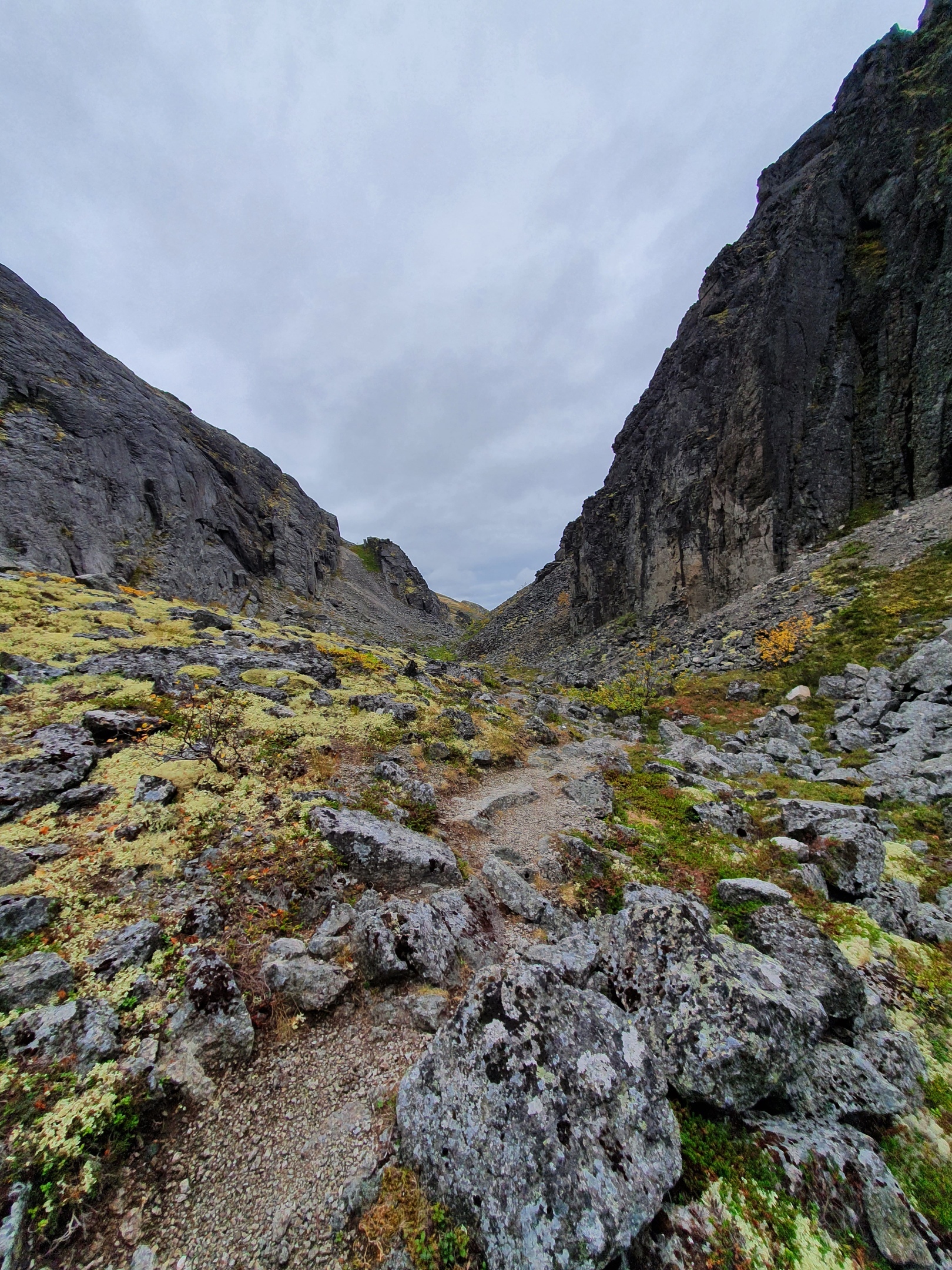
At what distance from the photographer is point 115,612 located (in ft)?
72.5

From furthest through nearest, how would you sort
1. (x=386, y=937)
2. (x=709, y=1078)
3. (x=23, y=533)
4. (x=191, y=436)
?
(x=191, y=436) < (x=23, y=533) < (x=386, y=937) < (x=709, y=1078)

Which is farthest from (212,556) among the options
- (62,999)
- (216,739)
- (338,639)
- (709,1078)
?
(709,1078)

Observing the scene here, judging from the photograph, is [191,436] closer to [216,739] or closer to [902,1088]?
[216,739]

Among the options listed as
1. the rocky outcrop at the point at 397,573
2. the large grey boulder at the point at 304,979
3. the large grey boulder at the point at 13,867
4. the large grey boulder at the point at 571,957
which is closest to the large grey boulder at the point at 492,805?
the large grey boulder at the point at 571,957

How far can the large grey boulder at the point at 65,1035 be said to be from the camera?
4.40m

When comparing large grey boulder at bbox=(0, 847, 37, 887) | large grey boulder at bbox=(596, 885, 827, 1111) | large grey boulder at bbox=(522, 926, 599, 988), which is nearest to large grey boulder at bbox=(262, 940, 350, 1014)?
large grey boulder at bbox=(522, 926, 599, 988)

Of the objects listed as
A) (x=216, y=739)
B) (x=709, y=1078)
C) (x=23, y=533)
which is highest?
(x=23, y=533)

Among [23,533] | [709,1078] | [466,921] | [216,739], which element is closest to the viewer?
[709,1078]

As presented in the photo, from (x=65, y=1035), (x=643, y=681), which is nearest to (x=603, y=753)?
(x=65, y=1035)

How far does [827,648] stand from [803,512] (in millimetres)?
16041

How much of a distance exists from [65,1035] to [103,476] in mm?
50744

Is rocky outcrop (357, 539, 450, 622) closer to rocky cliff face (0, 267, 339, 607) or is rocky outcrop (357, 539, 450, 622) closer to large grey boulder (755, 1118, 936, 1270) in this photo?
rocky cliff face (0, 267, 339, 607)

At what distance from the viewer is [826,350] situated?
1403 inches

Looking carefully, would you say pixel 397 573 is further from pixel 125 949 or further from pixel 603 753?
pixel 125 949
